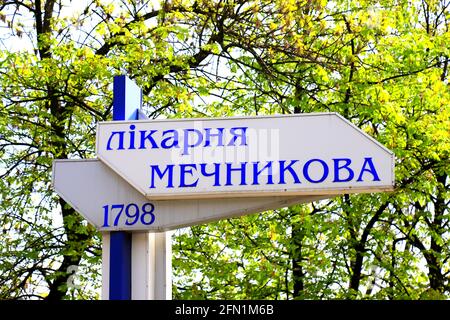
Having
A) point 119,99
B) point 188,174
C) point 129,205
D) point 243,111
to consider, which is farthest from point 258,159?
point 243,111

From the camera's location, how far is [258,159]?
6.22 m

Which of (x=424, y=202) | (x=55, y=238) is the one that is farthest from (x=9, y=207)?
(x=424, y=202)

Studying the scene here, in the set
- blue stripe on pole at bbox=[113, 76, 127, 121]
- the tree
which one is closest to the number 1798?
blue stripe on pole at bbox=[113, 76, 127, 121]

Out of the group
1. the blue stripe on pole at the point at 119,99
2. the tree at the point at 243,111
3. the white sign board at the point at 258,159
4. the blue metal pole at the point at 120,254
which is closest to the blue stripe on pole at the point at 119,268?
the blue metal pole at the point at 120,254

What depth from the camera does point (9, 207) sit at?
1332cm

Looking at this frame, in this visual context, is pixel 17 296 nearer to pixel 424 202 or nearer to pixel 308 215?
pixel 308 215

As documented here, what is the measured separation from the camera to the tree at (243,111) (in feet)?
41.3

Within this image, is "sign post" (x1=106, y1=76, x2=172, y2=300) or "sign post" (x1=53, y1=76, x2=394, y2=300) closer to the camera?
"sign post" (x1=53, y1=76, x2=394, y2=300)

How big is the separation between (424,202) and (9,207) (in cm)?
671

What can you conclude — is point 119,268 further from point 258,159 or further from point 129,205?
point 258,159

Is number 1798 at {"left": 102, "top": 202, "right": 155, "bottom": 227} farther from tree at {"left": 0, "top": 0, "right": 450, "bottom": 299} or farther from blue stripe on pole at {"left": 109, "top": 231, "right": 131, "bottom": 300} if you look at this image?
tree at {"left": 0, "top": 0, "right": 450, "bottom": 299}

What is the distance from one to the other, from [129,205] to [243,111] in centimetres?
828

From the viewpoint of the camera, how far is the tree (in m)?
12.6

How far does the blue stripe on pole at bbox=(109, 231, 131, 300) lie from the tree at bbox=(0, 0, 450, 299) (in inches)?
220
